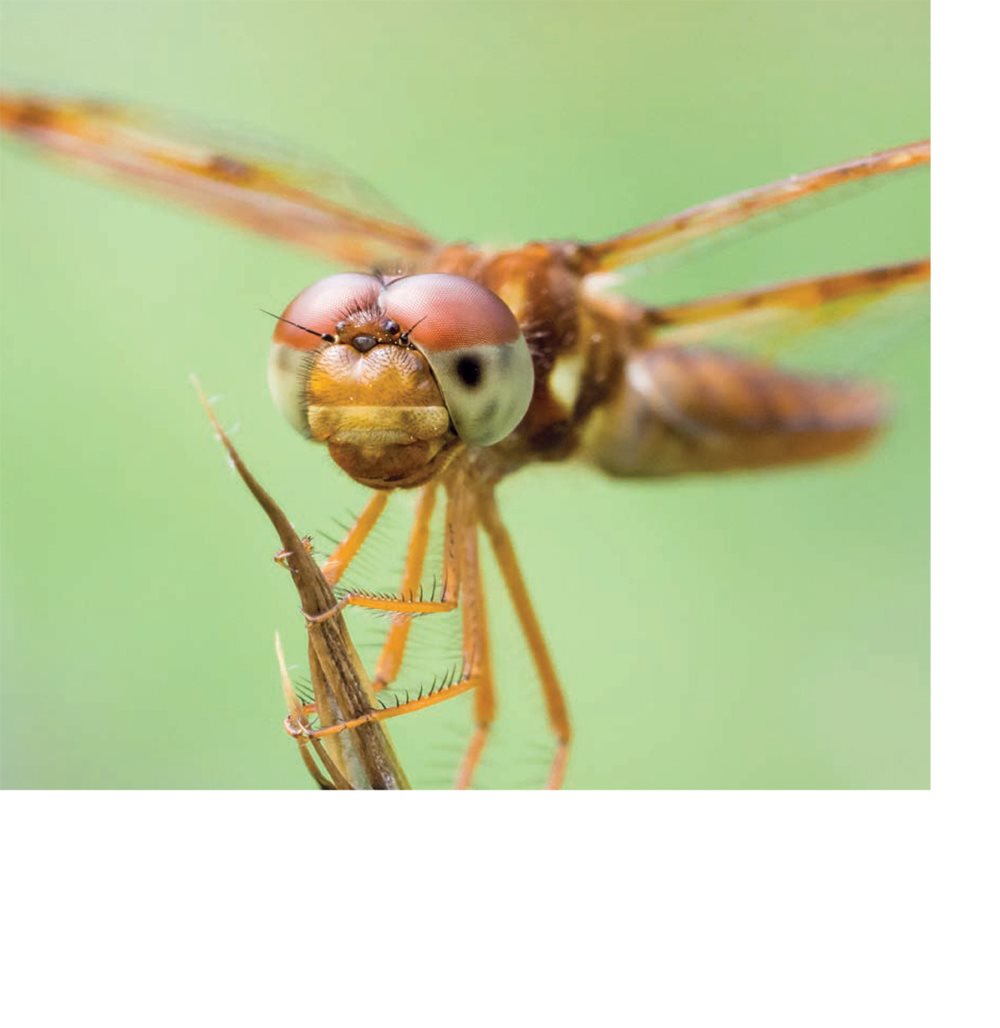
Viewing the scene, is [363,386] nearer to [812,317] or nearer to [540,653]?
[540,653]

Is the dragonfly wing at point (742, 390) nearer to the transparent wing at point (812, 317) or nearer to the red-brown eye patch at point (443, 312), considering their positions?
the transparent wing at point (812, 317)

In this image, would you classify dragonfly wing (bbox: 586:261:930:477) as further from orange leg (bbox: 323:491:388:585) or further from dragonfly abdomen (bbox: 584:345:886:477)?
orange leg (bbox: 323:491:388:585)

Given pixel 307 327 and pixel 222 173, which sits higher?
pixel 222 173

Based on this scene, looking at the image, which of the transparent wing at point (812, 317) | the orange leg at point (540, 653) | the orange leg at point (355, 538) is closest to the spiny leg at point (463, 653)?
the orange leg at point (355, 538)

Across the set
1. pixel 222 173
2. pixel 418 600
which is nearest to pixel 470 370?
pixel 418 600

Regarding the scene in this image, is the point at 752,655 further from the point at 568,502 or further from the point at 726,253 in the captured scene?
the point at 726,253
